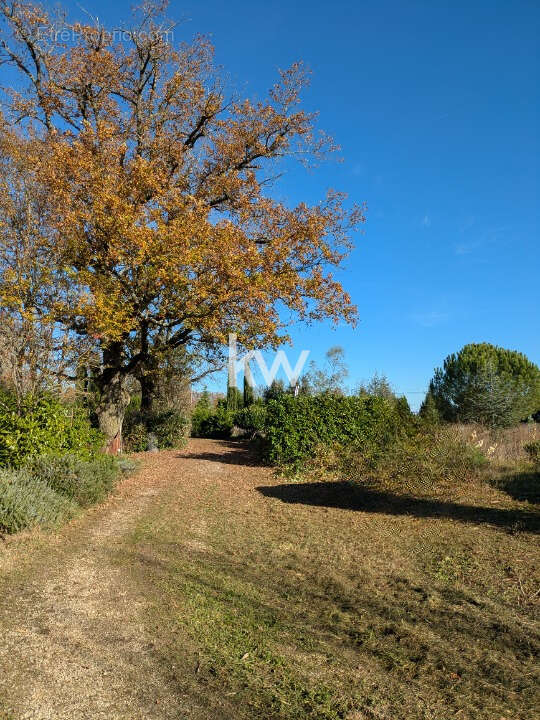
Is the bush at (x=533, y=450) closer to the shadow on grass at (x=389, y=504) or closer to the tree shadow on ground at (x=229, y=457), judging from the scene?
the shadow on grass at (x=389, y=504)

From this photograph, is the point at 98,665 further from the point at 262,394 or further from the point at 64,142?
the point at 262,394

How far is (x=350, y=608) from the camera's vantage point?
15.1 ft

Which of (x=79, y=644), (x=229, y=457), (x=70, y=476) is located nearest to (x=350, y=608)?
(x=79, y=644)

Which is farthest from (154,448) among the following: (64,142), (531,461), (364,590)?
(364,590)

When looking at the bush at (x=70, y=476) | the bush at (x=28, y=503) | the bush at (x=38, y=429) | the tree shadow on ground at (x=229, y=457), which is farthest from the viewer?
the tree shadow on ground at (x=229, y=457)

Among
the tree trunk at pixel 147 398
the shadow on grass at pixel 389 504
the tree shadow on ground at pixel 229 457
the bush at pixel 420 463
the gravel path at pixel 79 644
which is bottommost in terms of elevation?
the gravel path at pixel 79 644

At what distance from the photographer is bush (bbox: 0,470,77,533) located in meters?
6.48

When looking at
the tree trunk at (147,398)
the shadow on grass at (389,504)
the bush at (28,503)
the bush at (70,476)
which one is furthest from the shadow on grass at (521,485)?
the tree trunk at (147,398)

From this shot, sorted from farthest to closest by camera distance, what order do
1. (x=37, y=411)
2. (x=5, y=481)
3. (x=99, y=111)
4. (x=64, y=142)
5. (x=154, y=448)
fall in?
(x=154, y=448) → (x=99, y=111) → (x=64, y=142) → (x=37, y=411) → (x=5, y=481)

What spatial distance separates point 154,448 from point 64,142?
10.6 metres

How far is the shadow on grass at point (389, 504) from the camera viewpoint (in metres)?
7.41

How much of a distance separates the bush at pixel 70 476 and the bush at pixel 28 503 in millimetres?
175

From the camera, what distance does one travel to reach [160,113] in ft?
50.1

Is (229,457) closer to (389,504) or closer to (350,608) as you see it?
(389,504)
